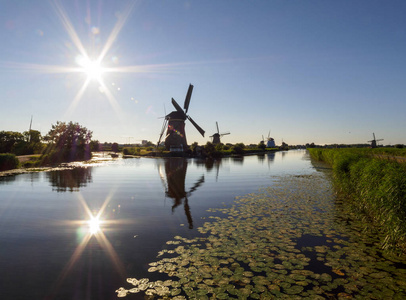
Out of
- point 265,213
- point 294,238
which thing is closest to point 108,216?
point 265,213

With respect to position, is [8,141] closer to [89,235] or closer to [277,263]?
[89,235]

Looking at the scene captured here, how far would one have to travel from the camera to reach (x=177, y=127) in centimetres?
6756

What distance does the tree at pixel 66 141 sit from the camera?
162ft

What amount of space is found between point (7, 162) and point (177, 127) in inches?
1650

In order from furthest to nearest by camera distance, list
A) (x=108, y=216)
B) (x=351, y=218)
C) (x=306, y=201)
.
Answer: (x=306, y=201), (x=108, y=216), (x=351, y=218)

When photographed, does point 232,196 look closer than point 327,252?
No

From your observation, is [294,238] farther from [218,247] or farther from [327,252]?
[218,247]

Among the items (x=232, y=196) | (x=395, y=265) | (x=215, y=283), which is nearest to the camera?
(x=215, y=283)

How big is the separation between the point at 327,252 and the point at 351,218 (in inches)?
170

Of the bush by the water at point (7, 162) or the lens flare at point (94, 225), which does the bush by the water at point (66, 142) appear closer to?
the bush by the water at point (7, 162)

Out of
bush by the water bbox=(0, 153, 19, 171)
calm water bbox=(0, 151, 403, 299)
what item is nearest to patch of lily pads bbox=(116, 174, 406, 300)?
calm water bbox=(0, 151, 403, 299)

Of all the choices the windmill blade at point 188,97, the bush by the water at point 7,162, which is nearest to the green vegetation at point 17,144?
the bush by the water at point 7,162

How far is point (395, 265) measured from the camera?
19.7ft

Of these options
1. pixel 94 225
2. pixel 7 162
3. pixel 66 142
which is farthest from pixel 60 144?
pixel 94 225
